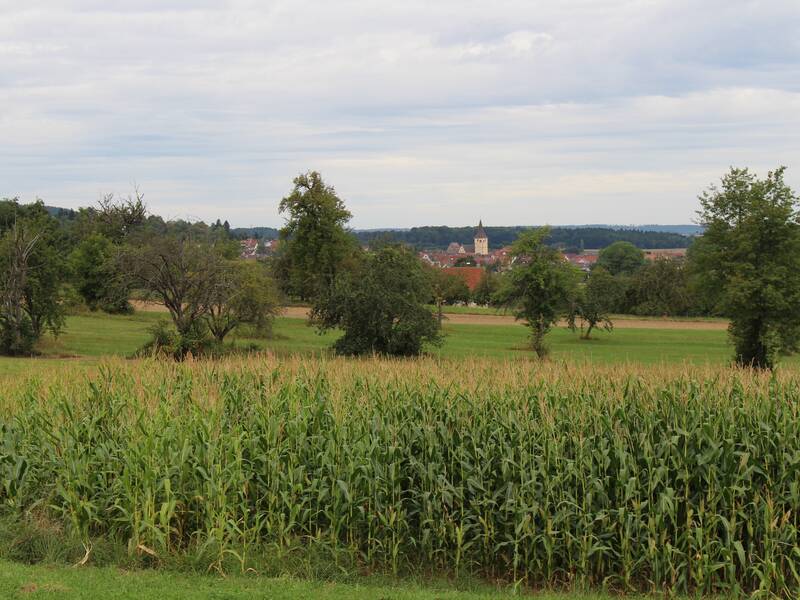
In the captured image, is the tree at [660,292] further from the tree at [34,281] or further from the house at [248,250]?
the tree at [34,281]

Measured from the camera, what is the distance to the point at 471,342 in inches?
2098

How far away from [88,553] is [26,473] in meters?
2.33

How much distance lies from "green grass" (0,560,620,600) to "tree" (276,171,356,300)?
2297 inches

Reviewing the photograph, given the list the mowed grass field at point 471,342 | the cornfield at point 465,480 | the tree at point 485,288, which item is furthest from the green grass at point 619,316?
the cornfield at point 465,480

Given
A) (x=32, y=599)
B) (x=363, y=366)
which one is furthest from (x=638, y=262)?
(x=32, y=599)

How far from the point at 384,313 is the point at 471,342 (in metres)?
17.0

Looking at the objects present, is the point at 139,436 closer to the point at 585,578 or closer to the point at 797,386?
the point at 585,578

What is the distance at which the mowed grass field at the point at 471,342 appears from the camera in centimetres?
4130

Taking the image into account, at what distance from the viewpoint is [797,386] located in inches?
539

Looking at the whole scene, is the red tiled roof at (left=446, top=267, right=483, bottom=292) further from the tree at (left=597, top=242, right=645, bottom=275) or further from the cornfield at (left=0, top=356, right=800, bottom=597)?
the cornfield at (left=0, top=356, right=800, bottom=597)

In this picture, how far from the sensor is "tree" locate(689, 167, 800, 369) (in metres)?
35.8

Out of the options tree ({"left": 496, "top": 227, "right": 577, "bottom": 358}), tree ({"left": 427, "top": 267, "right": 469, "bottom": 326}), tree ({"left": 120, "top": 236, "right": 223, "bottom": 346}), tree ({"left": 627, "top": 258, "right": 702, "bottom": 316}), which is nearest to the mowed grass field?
tree ({"left": 120, "top": 236, "right": 223, "bottom": 346})

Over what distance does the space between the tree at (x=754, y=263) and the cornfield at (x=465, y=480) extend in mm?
24173

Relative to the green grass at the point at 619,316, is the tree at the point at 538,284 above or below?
above
